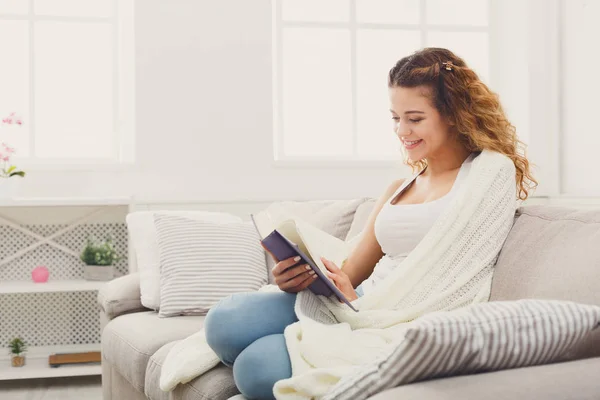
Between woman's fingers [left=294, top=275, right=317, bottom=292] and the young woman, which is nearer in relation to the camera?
woman's fingers [left=294, top=275, right=317, bottom=292]

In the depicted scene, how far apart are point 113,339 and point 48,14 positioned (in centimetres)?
222

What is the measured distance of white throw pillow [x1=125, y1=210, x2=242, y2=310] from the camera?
2.85 m

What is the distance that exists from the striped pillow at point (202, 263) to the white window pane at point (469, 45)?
2163 millimetres

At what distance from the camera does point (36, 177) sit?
13.1 feet

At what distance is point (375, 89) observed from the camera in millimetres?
4539

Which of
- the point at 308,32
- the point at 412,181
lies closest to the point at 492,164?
the point at 412,181

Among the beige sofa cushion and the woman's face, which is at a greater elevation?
the woman's face

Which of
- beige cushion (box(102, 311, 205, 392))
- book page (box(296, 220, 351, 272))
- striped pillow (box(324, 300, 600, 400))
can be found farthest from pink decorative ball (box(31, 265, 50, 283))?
striped pillow (box(324, 300, 600, 400))

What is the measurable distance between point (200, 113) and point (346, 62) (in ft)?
3.10

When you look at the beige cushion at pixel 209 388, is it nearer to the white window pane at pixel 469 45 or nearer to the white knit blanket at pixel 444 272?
the white knit blanket at pixel 444 272

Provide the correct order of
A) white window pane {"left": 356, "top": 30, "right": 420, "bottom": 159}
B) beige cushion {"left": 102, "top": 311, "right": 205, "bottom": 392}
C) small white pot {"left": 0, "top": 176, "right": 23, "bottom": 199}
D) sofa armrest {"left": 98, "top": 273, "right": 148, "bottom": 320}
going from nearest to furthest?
beige cushion {"left": 102, "top": 311, "right": 205, "bottom": 392} → sofa armrest {"left": 98, "top": 273, "right": 148, "bottom": 320} → small white pot {"left": 0, "top": 176, "right": 23, "bottom": 199} → white window pane {"left": 356, "top": 30, "right": 420, "bottom": 159}

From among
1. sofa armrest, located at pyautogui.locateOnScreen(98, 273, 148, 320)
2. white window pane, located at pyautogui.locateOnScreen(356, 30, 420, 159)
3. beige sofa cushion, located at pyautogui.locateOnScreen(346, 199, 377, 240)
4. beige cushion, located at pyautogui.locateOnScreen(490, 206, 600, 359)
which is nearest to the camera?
beige cushion, located at pyautogui.locateOnScreen(490, 206, 600, 359)

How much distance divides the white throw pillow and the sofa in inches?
2.8

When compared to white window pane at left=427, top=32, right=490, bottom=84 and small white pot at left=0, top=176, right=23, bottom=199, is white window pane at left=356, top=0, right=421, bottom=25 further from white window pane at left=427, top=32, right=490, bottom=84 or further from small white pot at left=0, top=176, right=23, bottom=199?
small white pot at left=0, top=176, right=23, bottom=199
